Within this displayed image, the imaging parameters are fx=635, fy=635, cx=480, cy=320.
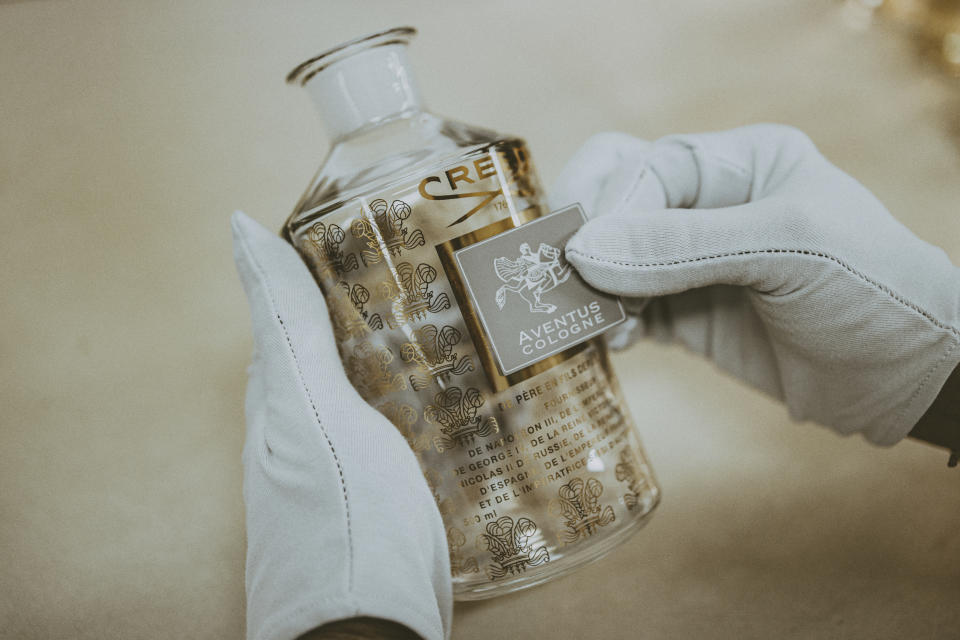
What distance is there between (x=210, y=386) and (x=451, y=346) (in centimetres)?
33

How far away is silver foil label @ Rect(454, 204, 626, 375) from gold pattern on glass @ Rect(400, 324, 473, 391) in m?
0.03

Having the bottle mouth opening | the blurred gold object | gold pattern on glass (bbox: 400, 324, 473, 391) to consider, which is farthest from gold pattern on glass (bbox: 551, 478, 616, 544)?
the blurred gold object

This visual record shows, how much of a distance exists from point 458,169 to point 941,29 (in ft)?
2.37

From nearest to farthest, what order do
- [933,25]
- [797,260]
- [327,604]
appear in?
[327,604]
[797,260]
[933,25]

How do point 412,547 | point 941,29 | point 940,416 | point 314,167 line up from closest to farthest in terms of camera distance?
point 412,547, point 940,416, point 314,167, point 941,29

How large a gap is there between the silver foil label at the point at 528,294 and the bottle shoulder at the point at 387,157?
68 millimetres

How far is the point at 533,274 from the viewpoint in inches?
16.6

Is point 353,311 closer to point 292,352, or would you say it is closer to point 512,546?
point 292,352

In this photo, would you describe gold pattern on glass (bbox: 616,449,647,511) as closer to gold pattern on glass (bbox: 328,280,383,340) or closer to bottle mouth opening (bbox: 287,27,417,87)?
gold pattern on glass (bbox: 328,280,383,340)

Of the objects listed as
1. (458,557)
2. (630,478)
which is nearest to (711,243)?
(630,478)

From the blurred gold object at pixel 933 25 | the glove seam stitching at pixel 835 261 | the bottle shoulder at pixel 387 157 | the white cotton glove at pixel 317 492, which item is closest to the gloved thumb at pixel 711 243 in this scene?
the glove seam stitching at pixel 835 261

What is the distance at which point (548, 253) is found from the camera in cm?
43

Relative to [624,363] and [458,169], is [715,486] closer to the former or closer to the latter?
[624,363]

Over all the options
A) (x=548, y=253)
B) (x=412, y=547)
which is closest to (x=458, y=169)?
(x=548, y=253)
